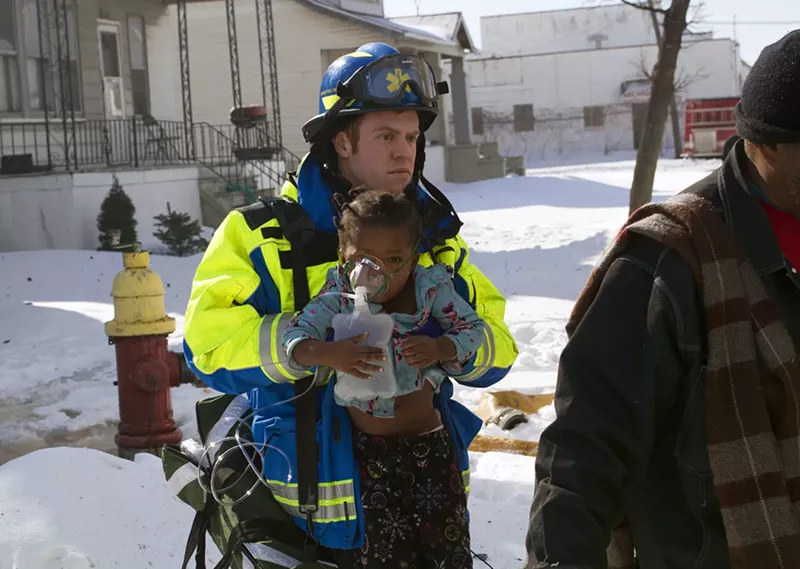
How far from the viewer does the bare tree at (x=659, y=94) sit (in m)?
12.0

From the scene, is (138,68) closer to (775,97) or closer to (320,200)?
(320,200)

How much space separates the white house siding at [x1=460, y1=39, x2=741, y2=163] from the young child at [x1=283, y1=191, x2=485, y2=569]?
52.6 metres

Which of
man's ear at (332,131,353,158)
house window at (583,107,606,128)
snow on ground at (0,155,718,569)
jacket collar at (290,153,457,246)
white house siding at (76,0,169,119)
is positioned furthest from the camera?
house window at (583,107,606,128)

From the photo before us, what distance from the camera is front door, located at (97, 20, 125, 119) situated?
64.4ft

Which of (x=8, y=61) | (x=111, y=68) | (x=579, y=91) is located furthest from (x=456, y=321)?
(x=579, y=91)

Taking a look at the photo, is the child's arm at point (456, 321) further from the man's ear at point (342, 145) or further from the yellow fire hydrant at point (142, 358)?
the yellow fire hydrant at point (142, 358)

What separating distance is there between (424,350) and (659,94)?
32.2ft

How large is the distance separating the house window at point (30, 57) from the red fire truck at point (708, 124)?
79.6 ft

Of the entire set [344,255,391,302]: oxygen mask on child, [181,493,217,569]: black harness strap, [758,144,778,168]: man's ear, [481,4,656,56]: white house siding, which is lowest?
[181,493,217,569]: black harness strap

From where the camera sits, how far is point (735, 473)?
6.86 ft

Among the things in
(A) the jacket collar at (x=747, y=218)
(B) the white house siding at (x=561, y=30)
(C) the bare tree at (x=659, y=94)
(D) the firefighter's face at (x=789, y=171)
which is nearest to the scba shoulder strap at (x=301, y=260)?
(A) the jacket collar at (x=747, y=218)

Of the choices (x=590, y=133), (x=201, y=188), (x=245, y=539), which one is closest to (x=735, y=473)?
(x=245, y=539)

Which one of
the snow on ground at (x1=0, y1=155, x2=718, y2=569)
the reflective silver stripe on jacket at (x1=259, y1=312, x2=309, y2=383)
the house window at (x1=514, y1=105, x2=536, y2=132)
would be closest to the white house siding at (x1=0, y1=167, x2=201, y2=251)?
the snow on ground at (x1=0, y1=155, x2=718, y2=569)

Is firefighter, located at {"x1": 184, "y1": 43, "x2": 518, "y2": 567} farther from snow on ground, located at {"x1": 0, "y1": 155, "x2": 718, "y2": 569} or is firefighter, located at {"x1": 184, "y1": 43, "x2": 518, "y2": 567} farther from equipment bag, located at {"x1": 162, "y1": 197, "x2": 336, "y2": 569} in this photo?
snow on ground, located at {"x1": 0, "y1": 155, "x2": 718, "y2": 569}
